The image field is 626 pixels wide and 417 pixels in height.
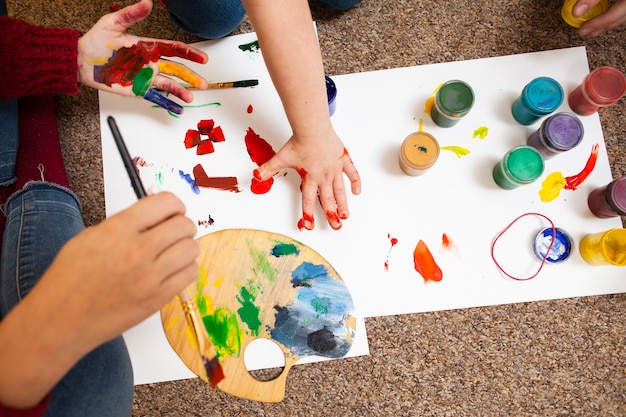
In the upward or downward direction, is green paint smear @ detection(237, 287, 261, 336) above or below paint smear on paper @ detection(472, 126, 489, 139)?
below

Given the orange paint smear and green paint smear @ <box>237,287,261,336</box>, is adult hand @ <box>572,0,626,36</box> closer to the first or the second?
the orange paint smear

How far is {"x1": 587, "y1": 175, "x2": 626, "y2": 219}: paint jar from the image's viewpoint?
923mm

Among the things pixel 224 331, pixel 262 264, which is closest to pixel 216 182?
pixel 262 264

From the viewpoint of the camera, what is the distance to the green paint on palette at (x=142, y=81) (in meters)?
0.99

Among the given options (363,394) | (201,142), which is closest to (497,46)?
(201,142)

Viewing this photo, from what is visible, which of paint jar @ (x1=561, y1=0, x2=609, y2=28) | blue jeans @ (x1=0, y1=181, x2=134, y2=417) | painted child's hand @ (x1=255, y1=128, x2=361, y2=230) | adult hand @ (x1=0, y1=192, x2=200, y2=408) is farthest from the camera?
paint jar @ (x1=561, y1=0, x2=609, y2=28)

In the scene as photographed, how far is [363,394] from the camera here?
99 cm

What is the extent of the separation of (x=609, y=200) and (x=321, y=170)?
1.79ft

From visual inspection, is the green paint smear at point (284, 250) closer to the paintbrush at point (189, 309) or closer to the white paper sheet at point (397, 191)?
the white paper sheet at point (397, 191)

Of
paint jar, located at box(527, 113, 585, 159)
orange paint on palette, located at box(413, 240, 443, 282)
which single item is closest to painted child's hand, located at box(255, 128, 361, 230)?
orange paint on palette, located at box(413, 240, 443, 282)

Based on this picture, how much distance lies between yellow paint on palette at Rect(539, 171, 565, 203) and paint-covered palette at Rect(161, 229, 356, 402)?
0.44 metres

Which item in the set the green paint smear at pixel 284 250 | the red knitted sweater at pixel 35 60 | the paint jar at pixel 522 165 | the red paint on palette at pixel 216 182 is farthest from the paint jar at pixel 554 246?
the red knitted sweater at pixel 35 60

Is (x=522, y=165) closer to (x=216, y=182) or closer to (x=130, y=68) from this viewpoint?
(x=216, y=182)

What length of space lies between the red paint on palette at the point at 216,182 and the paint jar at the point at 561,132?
600 millimetres
